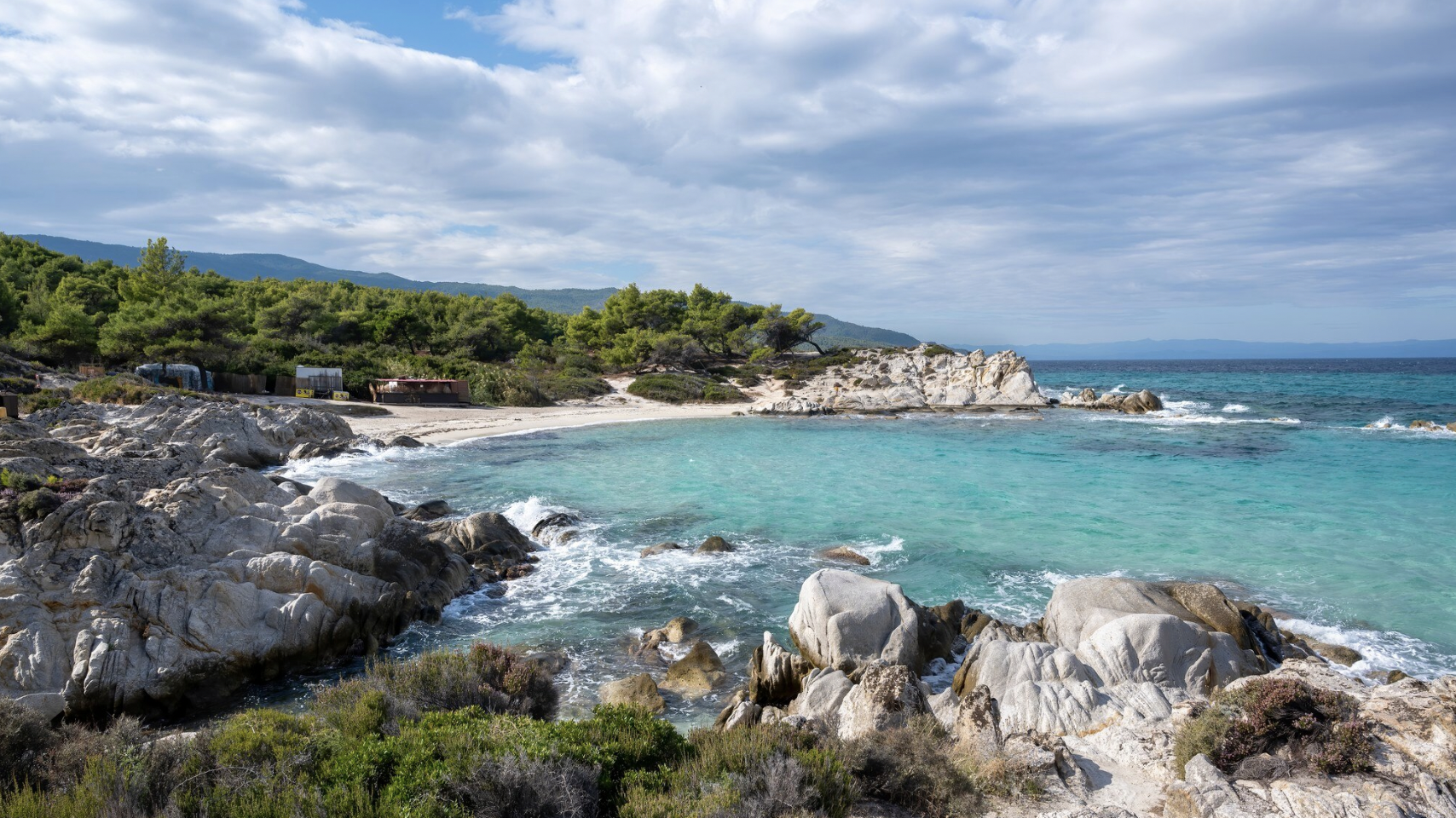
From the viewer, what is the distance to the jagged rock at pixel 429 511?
59.0ft

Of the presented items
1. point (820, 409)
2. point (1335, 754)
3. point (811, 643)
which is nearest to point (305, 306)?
point (820, 409)

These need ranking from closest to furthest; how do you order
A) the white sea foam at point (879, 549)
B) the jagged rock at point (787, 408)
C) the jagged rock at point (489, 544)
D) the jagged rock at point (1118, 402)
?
the jagged rock at point (489, 544)
the white sea foam at point (879, 549)
the jagged rock at point (787, 408)
the jagged rock at point (1118, 402)

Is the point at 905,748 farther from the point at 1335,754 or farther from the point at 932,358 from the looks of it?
the point at 932,358

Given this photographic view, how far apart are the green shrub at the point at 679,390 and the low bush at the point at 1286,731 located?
4618 cm

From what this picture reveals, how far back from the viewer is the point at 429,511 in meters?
18.4

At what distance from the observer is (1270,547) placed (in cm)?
1664

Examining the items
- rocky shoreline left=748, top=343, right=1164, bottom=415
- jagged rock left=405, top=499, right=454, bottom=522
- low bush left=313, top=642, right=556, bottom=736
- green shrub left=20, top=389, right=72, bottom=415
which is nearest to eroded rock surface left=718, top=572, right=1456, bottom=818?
low bush left=313, top=642, right=556, bottom=736

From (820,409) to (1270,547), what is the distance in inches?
1291

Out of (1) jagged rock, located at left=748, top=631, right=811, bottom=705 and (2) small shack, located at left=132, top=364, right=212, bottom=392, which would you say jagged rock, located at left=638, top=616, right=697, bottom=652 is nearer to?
(1) jagged rock, located at left=748, top=631, right=811, bottom=705

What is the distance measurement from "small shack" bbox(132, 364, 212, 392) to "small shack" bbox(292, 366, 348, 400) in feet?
14.2

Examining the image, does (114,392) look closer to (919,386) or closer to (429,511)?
(429,511)

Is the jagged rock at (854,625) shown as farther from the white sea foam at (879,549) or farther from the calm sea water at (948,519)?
the white sea foam at (879,549)

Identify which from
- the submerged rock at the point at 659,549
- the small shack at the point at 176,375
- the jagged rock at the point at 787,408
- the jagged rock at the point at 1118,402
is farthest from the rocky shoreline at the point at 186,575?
the jagged rock at the point at 1118,402

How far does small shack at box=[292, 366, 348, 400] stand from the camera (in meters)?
40.7
